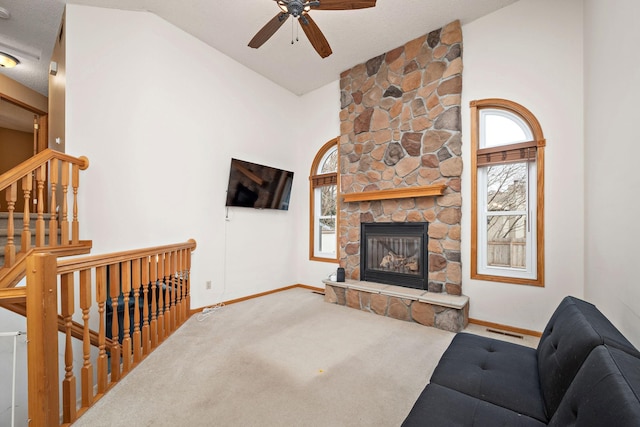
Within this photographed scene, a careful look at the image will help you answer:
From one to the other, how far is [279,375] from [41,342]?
1465mm

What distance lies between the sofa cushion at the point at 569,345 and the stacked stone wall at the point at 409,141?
1.94 metres

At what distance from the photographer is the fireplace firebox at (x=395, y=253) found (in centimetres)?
363

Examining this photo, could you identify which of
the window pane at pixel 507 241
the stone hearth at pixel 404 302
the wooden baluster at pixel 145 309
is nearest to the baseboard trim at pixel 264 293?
the stone hearth at pixel 404 302

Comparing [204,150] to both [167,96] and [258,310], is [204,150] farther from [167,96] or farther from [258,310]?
[258,310]

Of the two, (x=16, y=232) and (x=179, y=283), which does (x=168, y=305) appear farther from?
(x=16, y=232)

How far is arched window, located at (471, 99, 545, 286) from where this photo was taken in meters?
3.01

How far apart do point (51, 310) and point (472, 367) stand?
7.09 feet

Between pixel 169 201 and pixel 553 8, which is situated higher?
pixel 553 8

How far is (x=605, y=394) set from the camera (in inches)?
30.1

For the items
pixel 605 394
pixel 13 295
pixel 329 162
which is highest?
pixel 329 162

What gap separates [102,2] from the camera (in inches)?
122

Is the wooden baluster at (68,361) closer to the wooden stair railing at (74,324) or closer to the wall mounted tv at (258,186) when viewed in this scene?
the wooden stair railing at (74,324)

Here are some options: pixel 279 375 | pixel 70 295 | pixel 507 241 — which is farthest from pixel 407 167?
pixel 70 295

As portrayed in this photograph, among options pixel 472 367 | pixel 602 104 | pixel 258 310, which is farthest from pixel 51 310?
pixel 602 104
